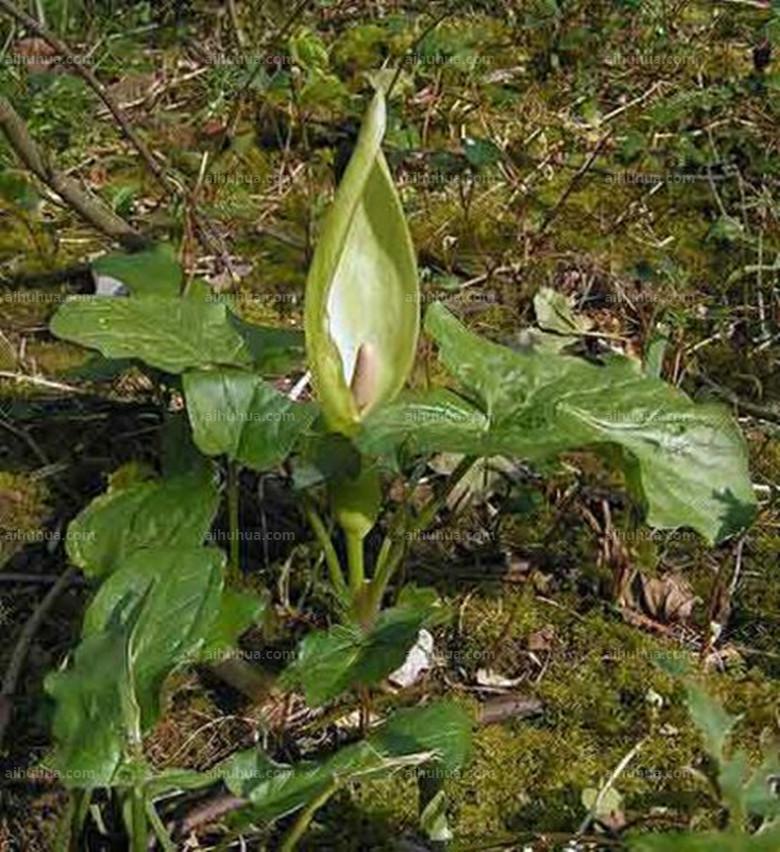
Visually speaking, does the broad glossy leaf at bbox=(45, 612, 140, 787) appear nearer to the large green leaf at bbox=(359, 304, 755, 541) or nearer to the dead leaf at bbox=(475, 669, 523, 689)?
the large green leaf at bbox=(359, 304, 755, 541)

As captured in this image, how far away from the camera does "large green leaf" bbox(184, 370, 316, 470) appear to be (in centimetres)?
130

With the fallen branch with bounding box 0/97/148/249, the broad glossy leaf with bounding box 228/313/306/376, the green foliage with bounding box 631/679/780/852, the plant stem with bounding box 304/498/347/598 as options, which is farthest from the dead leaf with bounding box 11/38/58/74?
the green foliage with bounding box 631/679/780/852

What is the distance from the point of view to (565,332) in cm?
194

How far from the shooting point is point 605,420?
1.34 m

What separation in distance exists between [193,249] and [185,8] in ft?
2.83

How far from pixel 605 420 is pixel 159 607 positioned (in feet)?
1.25

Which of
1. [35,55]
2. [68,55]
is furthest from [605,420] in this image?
[35,55]

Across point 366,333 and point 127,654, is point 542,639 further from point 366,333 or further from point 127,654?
point 127,654

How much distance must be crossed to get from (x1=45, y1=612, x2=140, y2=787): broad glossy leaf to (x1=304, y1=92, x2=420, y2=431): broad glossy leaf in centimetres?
34

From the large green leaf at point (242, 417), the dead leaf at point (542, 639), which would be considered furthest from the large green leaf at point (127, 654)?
the dead leaf at point (542, 639)

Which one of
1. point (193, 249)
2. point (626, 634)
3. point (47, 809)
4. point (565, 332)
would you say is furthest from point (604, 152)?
point (47, 809)

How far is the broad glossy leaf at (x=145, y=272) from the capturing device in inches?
61.0

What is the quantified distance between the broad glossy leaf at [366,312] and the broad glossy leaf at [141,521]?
126 mm

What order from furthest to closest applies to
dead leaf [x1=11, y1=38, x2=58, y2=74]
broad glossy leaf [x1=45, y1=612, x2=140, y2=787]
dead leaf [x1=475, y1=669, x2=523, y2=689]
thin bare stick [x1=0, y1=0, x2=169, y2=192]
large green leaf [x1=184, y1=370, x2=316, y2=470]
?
dead leaf [x1=11, y1=38, x2=58, y2=74] < thin bare stick [x1=0, y1=0, x2=169, y2=192] < dead leaf [x1=475, y1=669, x2=523, y2=689] < large green leaf [x1=184, y1=370, x2=316, y2=470] < broad glossy leaf [x1=45, y1=612, x2=140, y2=787]
